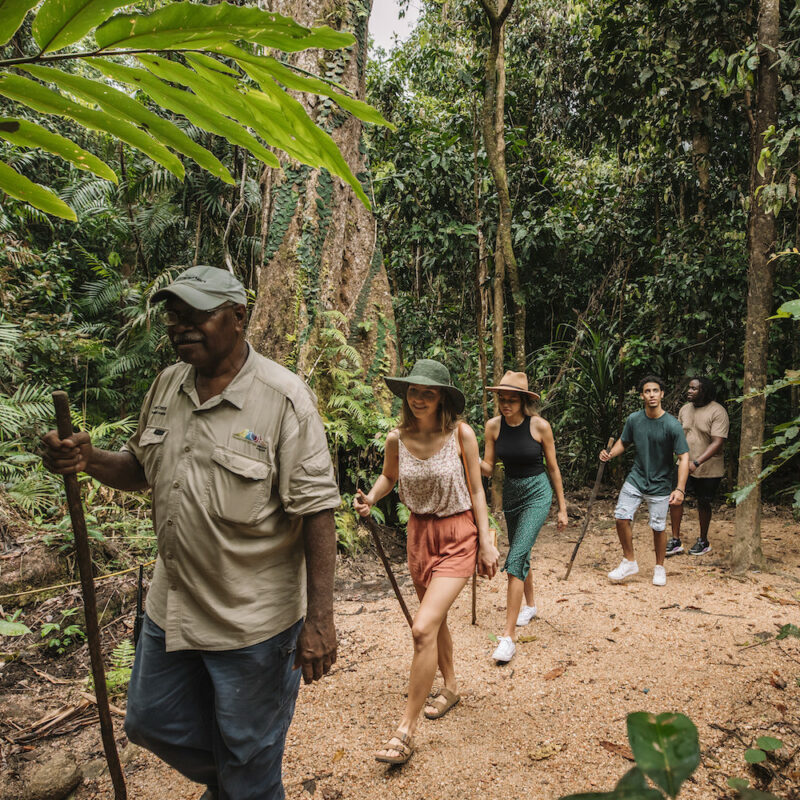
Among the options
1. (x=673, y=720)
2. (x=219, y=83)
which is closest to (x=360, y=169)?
(x=219, y=83)

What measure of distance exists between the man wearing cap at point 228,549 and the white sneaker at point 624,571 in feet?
15.9

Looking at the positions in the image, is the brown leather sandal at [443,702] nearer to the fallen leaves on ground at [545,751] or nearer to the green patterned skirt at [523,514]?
the fallen leaves on ground at [545,751]

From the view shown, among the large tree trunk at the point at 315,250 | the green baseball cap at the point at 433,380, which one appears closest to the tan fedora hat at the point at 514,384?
the green baseball cap at the point at 433,380

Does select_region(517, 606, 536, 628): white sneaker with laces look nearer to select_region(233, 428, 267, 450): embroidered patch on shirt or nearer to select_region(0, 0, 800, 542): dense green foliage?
select_region(0, 0, 800, 542): dense green foliage

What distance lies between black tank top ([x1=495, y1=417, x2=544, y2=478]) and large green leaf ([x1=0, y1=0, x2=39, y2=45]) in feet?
14.5

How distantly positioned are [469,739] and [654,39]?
7.75m

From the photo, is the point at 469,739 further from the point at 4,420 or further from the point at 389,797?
the point at 4,420

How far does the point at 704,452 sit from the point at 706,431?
0.82ft

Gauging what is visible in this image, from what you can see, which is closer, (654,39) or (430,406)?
(430,406)

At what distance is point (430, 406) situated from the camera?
3596 millimetres

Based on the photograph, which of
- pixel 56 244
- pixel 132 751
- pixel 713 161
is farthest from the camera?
pixel 56 244

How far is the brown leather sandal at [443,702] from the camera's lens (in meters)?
3.65

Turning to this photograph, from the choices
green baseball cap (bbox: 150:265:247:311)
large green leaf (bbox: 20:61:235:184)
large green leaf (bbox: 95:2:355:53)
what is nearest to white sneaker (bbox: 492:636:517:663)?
green baseball cap (bbox: 150:265:247:311)

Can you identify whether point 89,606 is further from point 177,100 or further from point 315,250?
point 315,250
